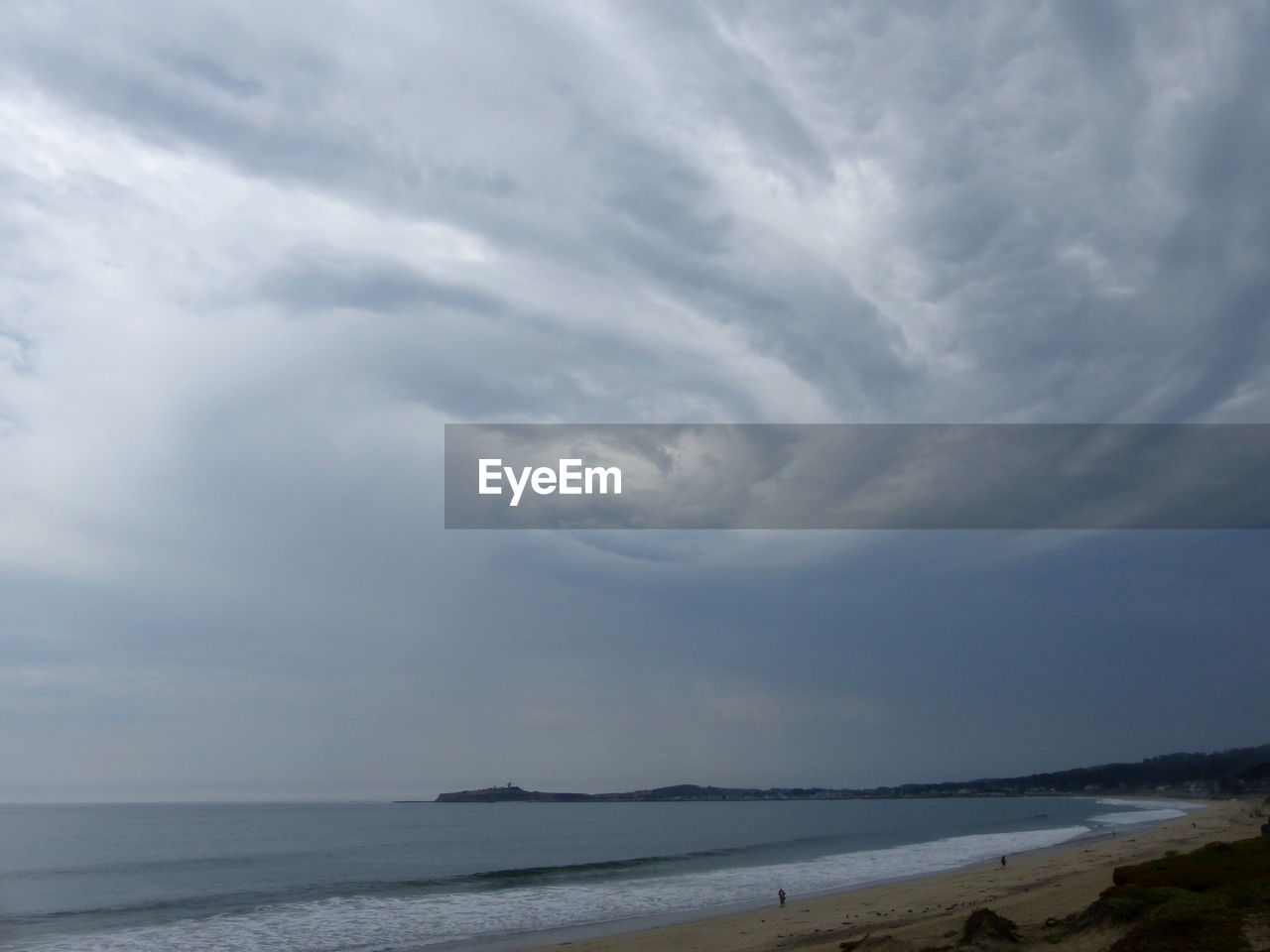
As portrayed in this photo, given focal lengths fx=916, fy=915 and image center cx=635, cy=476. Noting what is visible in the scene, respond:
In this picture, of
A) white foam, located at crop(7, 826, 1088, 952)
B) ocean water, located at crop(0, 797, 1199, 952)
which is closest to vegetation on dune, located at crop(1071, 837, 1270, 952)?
ocean water, located at crop(0, 797, 1199, 952)

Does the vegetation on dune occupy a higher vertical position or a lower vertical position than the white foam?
higher

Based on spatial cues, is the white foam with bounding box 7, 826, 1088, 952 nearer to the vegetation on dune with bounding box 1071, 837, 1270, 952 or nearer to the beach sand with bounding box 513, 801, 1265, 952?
the beach sand with bounding box 513, 801, 1265, 952

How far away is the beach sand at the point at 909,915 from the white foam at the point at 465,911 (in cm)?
489

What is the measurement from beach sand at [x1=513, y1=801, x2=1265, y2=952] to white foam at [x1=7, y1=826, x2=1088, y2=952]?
16.0 feet

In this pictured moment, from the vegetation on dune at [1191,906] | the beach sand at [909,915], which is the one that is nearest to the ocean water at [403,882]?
the beach sand at [909,915]

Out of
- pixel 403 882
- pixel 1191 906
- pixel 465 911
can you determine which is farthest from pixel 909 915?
pixel 403 882

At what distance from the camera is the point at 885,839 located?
3260 inches

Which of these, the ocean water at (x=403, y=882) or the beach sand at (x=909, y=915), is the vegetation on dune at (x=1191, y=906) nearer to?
the beach sand at (x=909, y=915)

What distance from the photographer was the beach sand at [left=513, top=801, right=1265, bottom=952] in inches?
848

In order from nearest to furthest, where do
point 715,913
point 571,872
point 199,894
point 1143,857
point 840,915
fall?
point 840,915 < point 715,913 < point 1143,857 < point 199,894 < point 571,872

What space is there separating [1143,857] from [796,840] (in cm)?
4850

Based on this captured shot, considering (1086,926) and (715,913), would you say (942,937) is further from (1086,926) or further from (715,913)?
(715,913)

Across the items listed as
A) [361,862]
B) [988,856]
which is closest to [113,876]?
[361,862]

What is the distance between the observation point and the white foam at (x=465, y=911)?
1215 inches
